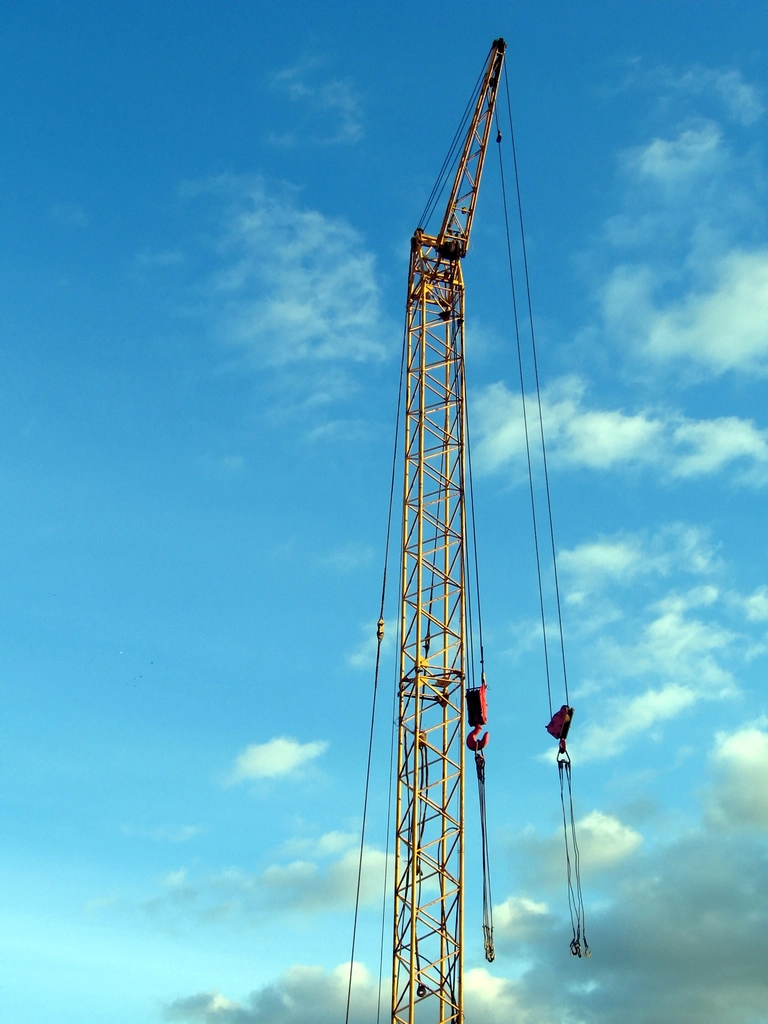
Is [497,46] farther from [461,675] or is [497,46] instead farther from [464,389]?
[461,675]

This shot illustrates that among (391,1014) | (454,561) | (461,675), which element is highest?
(454,561)

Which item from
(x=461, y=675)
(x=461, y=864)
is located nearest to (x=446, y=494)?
(x=461, y=675)

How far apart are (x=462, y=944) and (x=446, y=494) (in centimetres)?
2201

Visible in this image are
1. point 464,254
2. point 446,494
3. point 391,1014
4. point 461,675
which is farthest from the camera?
point 464,254

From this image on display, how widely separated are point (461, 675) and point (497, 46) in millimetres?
35705

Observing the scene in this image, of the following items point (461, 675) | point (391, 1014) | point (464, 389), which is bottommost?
point (391, 1014)

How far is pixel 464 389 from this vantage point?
206 ft

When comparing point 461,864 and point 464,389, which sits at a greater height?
point 464,389

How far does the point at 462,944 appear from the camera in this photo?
172ft

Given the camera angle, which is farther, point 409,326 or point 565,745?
point 409,326

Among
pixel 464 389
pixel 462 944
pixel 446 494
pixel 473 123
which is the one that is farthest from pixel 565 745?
pixel 473 123

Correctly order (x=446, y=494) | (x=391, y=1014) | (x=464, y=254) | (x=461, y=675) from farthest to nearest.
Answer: (x=464, y=254) → (x=446, y=494) → (x=461, y=675) → (x=391, y=1014)

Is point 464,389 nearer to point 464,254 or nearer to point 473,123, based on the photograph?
point 464,254

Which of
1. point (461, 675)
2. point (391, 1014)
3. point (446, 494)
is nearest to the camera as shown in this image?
point (391, 1014)
